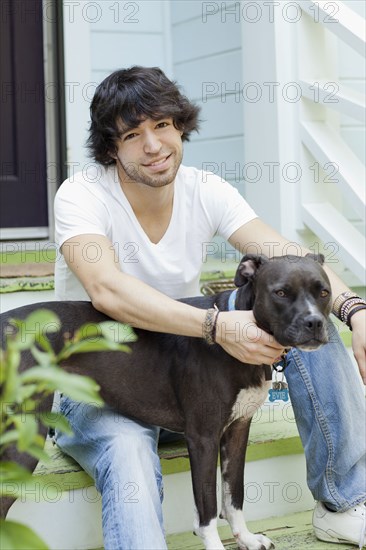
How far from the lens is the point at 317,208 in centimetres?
375

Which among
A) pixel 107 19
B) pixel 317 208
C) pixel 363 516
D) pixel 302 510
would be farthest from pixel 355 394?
pixel 107 19

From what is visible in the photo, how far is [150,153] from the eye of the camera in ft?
8.66

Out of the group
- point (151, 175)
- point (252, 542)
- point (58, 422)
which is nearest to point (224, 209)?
point (151, 175)

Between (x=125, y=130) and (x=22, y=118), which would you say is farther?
(x=22, y=118)

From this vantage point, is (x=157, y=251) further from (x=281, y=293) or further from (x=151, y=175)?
(x=281, y=293)

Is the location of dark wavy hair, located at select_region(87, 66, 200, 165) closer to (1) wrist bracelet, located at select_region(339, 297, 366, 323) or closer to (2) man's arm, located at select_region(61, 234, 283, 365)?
(2) man's arm, located at select_region(61, 234, 283, 365)

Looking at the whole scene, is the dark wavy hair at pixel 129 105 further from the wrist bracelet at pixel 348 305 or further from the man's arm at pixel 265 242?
the wrist bracelet at pixel 348 305

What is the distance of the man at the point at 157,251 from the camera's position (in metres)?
2.47

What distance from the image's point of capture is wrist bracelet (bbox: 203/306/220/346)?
2.29 meters

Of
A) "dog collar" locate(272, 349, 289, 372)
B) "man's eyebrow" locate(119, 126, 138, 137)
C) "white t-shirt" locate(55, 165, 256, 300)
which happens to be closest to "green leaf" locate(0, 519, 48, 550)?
"dog collar" locate(272, 349, 289, 372)

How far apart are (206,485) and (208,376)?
0.29 metres

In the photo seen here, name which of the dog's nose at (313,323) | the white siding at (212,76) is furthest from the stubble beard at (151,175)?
the white siding at (212,76)

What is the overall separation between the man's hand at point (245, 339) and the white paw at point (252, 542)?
0.61 m

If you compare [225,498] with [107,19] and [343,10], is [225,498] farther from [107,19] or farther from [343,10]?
[107,19]
